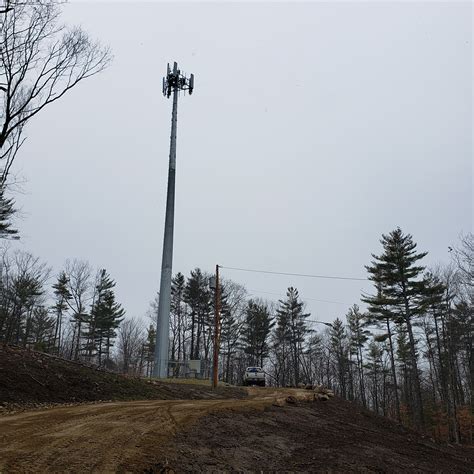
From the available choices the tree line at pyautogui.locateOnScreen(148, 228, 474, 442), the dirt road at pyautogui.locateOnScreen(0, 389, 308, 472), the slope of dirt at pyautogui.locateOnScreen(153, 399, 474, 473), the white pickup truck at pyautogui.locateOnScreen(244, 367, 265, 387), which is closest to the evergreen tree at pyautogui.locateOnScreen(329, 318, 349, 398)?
the tree line at pyautogui.locateOnScreen(148, 228, 474, 442)

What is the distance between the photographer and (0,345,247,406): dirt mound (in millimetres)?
12992

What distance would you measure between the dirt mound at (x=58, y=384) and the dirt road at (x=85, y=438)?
11.5 ft

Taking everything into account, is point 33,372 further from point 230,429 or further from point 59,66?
point 59,66

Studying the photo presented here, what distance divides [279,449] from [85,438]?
399 cm

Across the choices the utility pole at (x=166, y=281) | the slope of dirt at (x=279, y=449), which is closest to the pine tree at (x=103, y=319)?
the utility pole at (x=166, y=281)

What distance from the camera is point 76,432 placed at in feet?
24.0

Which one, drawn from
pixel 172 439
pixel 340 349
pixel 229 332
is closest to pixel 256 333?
pixel 229 332

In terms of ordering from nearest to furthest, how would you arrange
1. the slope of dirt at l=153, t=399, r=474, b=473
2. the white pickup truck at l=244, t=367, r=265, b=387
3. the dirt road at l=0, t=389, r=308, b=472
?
the dirt road at l=0, t=389, r=308, b=472 < the slope of dirt at l=153, t=399, r=474, b=473 < the white pickup truck at l=244, t=367, r=265, b=387

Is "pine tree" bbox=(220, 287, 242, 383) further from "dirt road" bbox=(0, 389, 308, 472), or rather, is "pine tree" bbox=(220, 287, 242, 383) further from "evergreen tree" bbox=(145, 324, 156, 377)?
"dirt road" bbox=(0, 389, 308, 472)

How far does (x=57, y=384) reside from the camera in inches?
580

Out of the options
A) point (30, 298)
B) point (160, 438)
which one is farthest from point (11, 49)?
point (30, 298)

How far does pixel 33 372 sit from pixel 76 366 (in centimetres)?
328

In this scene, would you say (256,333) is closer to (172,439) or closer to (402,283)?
(402,283)

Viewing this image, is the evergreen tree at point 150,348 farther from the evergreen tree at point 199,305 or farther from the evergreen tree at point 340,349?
the evergreen tree at point 340,349
